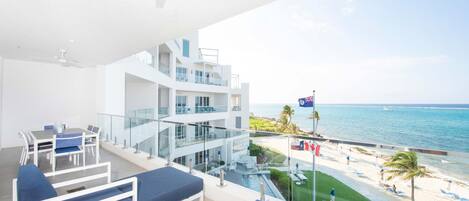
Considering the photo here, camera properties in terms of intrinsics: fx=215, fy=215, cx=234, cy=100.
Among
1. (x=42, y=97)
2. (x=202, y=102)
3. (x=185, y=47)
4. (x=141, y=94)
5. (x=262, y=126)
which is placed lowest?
(x=262, y=126)

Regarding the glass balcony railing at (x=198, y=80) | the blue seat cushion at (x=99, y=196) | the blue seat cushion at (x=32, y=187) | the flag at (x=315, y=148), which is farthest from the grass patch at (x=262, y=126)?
the blue seat cushion at (x=32, y=187)

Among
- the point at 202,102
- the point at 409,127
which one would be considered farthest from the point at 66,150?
the point at 409,127

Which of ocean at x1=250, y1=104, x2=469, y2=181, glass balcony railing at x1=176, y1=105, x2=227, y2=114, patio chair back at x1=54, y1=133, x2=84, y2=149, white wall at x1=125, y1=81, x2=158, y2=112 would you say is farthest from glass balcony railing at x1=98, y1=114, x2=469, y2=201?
ocean at x1=250, y1=104, x2=469, y2=181

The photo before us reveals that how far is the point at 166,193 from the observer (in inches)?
82.7

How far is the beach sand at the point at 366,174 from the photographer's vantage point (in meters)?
1.78

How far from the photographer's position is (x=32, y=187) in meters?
1.51

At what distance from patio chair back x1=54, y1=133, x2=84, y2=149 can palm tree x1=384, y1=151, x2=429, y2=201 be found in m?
4.78

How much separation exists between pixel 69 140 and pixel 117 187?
2.59m

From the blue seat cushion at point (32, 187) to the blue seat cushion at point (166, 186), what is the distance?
1.92 feet

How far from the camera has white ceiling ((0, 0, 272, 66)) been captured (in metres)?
2.36

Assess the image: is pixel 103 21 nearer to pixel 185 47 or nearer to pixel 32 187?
pixel 32 187

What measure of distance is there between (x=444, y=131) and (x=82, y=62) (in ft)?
150

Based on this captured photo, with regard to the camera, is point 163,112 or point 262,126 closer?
point 163,112

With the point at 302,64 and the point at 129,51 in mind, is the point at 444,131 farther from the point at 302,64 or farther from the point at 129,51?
the point at 129,51
